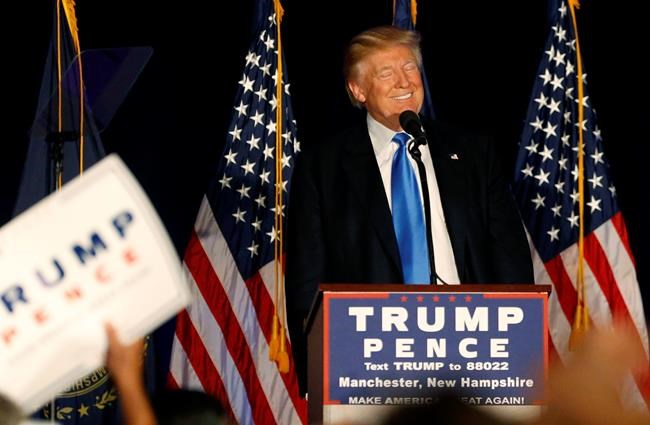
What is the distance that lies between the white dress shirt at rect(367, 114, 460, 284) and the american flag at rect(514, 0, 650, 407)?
6.17ft

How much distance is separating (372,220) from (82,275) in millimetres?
2120

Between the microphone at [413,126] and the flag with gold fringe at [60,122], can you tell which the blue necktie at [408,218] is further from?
the flag with gold fringe at [60,122]

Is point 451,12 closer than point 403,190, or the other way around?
point 403,190

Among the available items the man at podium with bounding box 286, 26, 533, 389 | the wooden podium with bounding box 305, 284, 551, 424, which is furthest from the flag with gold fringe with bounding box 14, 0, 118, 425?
the wooden podium with bounding box 305, 284, 551, 424

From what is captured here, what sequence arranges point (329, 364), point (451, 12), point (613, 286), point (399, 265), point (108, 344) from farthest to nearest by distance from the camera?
point (451, 12), point (613, 286), point (399, 265), point (329, 364), point (108, 344)

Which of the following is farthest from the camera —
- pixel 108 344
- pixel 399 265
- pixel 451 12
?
pixel 451 12

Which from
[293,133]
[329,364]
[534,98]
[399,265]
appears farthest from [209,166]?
[329,364]

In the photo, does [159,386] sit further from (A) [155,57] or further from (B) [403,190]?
(B) [403,190]

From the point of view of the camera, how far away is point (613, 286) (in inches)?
239

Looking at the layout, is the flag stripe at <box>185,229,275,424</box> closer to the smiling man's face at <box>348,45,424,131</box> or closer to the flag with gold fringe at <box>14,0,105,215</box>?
the flag with gold fringe at <box>14,0,105,215</box>

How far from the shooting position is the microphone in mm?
3814

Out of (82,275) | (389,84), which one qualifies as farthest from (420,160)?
(82,275)

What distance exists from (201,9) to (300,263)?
2.47 meters

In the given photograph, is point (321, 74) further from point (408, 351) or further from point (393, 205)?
point (408, 351)
